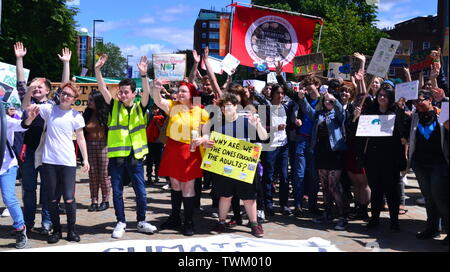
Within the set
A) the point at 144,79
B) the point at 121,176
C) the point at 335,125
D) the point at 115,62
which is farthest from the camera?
the point at 115,62

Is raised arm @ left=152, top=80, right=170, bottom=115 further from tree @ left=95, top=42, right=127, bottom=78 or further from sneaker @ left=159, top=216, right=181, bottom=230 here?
tree @ left=95, top=42, right=127, bottom=78

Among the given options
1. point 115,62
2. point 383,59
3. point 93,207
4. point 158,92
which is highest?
point 115,62

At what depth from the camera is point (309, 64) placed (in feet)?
32.5

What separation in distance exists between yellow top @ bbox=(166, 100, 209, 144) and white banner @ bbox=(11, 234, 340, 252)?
52.0 inches

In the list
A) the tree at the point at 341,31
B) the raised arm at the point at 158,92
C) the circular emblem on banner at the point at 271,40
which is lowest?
the raised arm at the point at 158,92

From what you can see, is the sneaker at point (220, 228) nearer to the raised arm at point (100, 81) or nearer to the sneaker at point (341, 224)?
the sneaker at point (341, 224)

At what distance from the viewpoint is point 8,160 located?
5.50 metres

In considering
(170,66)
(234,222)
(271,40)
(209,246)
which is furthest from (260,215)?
(271,40)

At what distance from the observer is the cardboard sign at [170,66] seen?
949 centimetres

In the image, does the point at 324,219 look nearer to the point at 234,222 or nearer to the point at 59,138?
the point at 234,222

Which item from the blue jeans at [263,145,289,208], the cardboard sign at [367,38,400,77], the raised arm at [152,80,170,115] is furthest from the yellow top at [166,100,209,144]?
the cardboard sign at [367,38,400,77]

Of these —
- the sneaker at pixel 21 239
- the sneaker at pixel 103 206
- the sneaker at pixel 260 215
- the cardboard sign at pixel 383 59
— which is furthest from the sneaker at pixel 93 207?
the cardboard sign at pixel 383 59

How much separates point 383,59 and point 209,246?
3.90 metres

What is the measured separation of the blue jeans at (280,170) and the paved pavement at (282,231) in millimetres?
304
